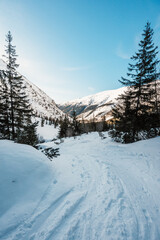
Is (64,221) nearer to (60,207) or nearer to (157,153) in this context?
(60,207)

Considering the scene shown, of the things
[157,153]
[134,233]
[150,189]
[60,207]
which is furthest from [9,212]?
[157,153]

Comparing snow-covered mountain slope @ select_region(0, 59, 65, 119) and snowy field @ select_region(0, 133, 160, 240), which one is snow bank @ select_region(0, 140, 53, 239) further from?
snow-covered mountain slope @ select_region(0, 59, 65, 119)

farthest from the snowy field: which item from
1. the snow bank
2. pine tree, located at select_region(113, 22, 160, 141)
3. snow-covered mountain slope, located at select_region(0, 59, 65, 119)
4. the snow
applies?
snow-covered mountain slope, located at select_region(0, 59, 65, 119)

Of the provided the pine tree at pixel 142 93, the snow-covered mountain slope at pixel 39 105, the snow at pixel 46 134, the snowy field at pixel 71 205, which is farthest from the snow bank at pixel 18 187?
the snow-covered mountain slope at pixel 39 105

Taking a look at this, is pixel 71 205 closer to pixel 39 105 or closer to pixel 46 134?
pixel 46 134

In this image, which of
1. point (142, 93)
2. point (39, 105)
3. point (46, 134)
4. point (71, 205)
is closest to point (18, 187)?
point (71, 205)

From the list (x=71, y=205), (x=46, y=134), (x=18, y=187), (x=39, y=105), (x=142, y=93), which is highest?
(x=39, y=105)

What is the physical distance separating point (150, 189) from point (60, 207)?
293cm

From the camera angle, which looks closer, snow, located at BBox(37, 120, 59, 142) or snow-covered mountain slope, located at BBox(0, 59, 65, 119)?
snow, located at BBox(37, 120, 59, 142)

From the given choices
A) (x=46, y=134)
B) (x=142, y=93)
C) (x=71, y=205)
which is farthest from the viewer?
(x=46, y=134)

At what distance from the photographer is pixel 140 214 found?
212cm

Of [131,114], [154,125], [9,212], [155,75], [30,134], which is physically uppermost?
[155,75]

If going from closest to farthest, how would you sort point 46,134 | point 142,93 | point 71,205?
point 71,205 → point 142,93 → point 46,134

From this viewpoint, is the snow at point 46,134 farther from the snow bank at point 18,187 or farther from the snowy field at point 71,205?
the snowy field at point 71,205
